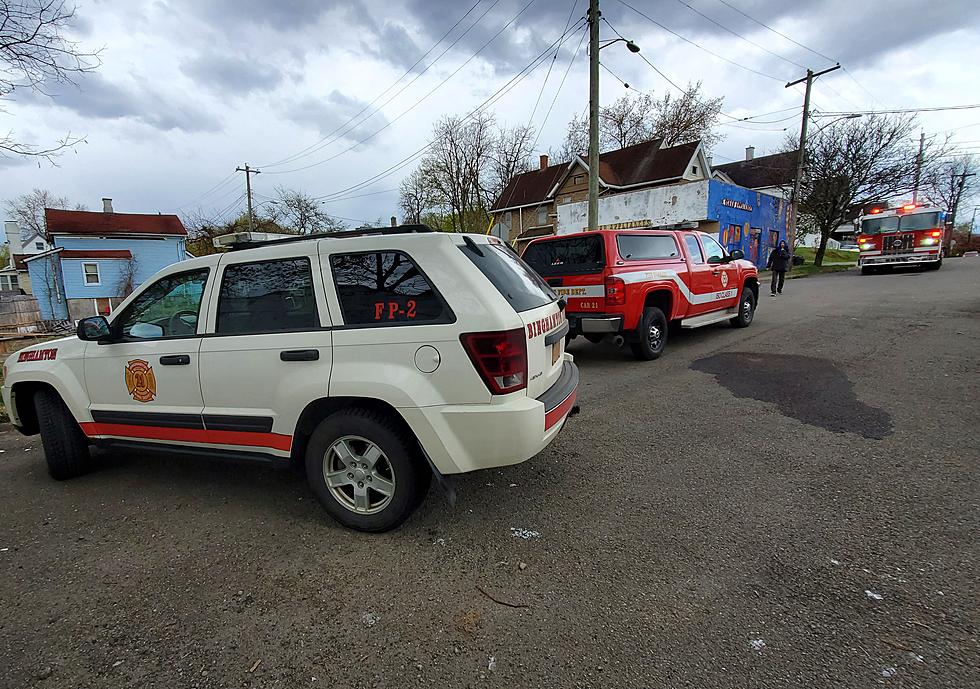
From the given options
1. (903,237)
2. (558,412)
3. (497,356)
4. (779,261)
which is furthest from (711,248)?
(903,237)

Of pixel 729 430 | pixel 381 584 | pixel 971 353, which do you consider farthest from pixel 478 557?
pixel 971 353

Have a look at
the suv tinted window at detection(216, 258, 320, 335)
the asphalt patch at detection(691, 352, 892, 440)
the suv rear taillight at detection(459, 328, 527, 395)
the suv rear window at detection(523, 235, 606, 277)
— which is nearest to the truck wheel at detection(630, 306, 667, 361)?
the asphalt patch at detection(691, 352, 892, 440)

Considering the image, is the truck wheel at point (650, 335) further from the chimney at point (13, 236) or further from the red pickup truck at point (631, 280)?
the chimney at point (13, 236)

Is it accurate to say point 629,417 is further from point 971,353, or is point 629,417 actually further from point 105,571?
point 971,353

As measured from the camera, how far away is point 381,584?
8.31ft

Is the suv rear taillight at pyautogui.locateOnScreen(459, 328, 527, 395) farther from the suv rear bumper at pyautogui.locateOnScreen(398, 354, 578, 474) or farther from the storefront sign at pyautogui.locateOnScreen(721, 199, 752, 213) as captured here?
the storefront sign at pyautogui.locateOnScreen(721, 199, 752, 213)

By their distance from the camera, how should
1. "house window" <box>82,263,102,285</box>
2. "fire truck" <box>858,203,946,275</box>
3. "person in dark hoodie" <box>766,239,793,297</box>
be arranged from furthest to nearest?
"house window" <box>82,263,102,285</box> → "fire truck" <box>858,203,946,275</box> → "person in dark hoodie" <box>766,239,793,297</box>

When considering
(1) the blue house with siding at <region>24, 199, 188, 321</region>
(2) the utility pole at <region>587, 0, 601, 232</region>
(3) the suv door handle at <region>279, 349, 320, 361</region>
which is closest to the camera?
(3) the suv door handle at <region>279, 349, 320, 361</region>

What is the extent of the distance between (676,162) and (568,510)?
30341 millimetres

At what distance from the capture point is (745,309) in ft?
32.1

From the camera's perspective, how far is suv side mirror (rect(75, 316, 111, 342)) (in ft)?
11.4

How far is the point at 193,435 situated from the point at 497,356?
2267 millimetres

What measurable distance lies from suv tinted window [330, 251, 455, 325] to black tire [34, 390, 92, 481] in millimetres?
2778

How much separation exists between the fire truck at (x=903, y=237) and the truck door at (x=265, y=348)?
26332 millimetres
